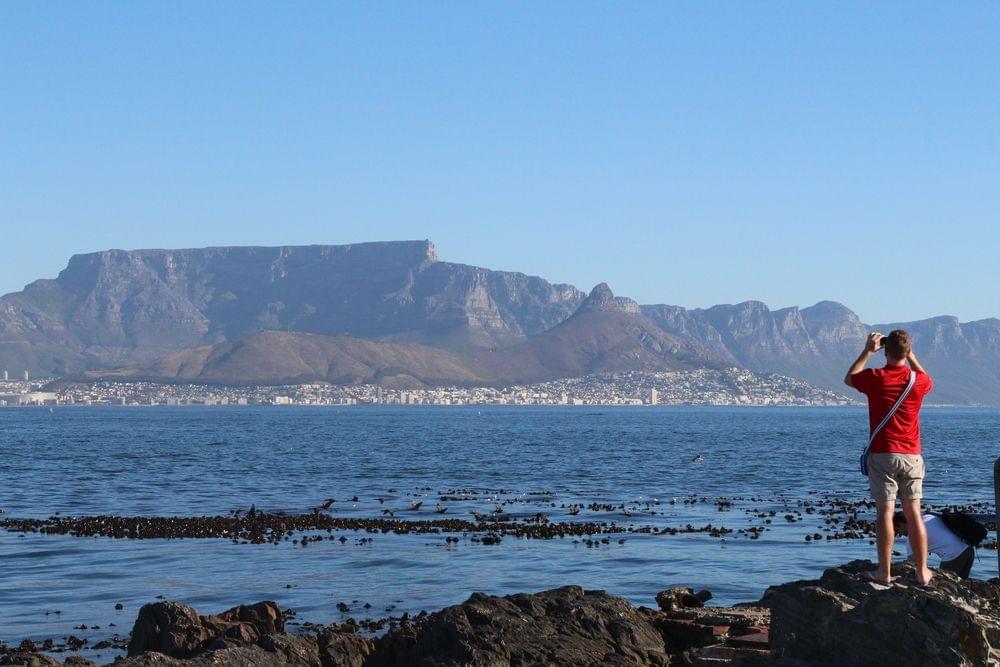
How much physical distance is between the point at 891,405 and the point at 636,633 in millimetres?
5280

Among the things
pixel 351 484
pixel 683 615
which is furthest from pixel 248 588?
pixel 351 484

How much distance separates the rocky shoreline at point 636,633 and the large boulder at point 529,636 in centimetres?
2

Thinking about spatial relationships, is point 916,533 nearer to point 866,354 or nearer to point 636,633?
point 866,354

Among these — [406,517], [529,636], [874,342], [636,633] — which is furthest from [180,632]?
[406,517]

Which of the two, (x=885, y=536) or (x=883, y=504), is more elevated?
(x=883, y=504)

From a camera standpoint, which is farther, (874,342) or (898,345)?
(874,342)

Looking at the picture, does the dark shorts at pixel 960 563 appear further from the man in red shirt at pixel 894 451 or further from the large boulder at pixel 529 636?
the large boulder at pixel 529 636

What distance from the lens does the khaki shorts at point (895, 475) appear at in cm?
1423

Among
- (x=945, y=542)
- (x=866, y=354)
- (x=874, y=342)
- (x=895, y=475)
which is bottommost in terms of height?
(x=945, y=542)

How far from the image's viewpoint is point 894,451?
562 inches

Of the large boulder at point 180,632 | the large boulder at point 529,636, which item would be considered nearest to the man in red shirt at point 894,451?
the large boulder at point 529,636

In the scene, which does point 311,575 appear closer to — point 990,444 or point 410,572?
point 410,572

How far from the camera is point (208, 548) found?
3566 centimetres

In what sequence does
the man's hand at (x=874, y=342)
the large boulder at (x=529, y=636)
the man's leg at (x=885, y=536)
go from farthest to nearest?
the large boulder at (x=529, y=636) → the man's hand at (x=874, y=342) → the man's leg at (x=885, y=536)
